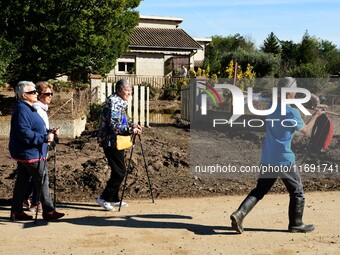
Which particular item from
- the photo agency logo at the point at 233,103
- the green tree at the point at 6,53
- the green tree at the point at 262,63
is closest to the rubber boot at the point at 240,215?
the photo agency logo at the point at 233,103

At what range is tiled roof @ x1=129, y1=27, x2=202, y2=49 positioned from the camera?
3506 centimetres

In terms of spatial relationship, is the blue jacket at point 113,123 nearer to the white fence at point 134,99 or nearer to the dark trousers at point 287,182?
the dark trousers at point 287,182

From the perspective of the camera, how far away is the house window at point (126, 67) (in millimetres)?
34450

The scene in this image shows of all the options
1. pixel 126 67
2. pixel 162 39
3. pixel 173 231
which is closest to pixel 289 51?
pixel 162 39

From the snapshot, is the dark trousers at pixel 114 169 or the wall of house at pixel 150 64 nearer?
the dark trousers at pixel 114 169

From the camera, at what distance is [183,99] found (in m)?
17.8

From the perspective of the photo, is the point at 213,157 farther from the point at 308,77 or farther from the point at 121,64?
the point at 121,64

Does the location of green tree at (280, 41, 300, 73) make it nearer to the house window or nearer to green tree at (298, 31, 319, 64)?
green tree at (298, 31, 319, 64)

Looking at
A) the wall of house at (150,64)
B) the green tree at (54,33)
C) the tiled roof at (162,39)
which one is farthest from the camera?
the tiled roof at (162,39)

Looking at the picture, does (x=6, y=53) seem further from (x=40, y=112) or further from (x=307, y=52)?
(x=307, y=52)

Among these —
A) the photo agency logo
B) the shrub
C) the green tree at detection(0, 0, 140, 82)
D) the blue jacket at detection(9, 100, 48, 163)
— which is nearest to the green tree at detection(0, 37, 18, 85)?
the green tree at detection(0, 0, 140, 82)

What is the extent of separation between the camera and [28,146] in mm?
7008

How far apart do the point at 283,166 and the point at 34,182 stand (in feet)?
10.5

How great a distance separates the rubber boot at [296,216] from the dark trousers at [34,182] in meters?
3.03
